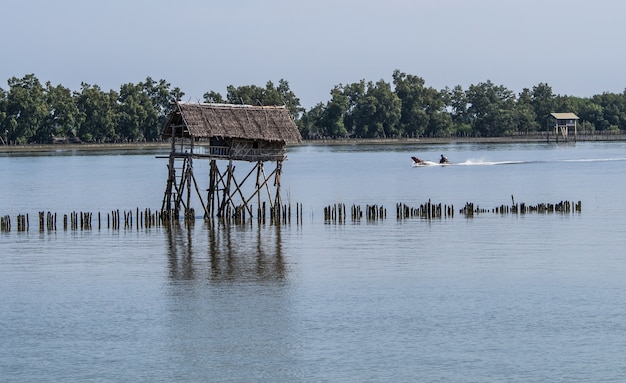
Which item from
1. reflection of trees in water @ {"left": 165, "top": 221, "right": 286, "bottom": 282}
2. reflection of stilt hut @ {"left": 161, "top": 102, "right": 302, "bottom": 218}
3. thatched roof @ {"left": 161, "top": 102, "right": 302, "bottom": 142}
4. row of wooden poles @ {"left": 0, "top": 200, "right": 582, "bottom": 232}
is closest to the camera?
reflection of trees in water @ {"left": 165, "top": 221, "right": 286, "bottom": 282}

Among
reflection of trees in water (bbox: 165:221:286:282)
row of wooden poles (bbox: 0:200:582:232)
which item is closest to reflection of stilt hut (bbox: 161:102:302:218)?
row of wooden poles (bbox: 0:200:582:232)

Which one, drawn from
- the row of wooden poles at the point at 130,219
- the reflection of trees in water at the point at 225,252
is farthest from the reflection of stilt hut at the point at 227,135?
the reflection of trees in water at the point at 225,252

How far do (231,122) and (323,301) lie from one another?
21.3m

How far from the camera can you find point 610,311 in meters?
35.1

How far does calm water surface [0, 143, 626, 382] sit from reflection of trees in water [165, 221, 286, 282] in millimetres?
95

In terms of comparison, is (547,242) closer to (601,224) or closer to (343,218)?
(601,224)

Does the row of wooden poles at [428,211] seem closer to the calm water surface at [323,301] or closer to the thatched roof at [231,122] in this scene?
the calm water surface at [323,301]

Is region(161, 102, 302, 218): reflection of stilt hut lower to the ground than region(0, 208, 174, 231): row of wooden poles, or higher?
higher

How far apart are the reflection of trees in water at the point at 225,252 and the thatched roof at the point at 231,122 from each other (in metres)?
4.62

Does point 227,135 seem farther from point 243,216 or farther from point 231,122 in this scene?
point 243,216

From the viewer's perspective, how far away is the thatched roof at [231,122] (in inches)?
2196

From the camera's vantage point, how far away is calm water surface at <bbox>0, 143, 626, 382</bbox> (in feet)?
97.1

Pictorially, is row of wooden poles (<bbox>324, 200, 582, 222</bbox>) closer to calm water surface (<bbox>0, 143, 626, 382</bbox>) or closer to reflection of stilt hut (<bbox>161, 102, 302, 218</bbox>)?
calm water surface (<bbox>0, 143, 626, 382</bbox>)

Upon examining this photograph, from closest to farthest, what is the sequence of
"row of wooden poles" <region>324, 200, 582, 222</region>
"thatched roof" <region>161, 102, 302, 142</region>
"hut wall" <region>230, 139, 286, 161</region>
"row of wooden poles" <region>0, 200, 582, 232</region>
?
1. "row of wooden poles" <region>0, 200, 582, 232</region>
2. "thatched roof" <region>161, 102, 302, 142</region>
3. "hut wall" <region>230, 139, 286, 161</region>
4. "row of wooden poles" <region>324, 200, 582, 222</region>
